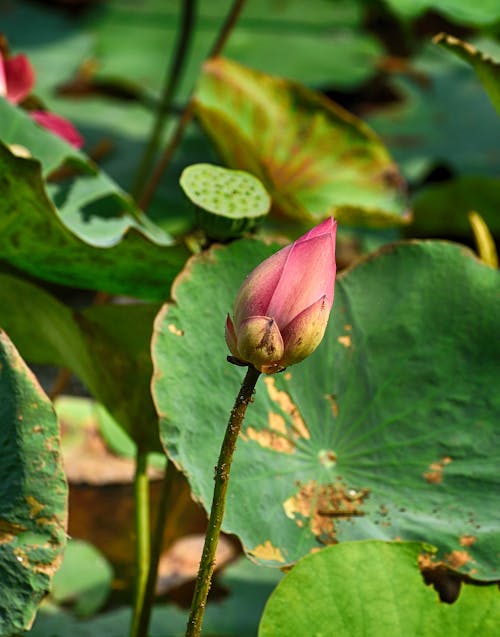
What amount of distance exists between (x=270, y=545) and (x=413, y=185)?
146 centimetres

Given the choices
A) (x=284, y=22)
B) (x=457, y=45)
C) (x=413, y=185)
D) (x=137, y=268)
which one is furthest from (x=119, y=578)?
(x=284, y=22)

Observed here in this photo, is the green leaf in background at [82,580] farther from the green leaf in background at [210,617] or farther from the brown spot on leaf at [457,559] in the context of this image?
the brown spot on leaf at [457,559]

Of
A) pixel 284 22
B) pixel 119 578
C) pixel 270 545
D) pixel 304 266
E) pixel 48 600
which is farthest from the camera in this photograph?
pixel 284 22

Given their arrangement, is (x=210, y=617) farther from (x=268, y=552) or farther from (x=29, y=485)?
(x=29, y=485)

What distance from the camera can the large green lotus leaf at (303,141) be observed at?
1.42 m

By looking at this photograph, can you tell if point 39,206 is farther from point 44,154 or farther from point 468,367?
point 468,367

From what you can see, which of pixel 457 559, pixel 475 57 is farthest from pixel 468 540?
pixel 475 57

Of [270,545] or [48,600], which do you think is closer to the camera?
[270,545]

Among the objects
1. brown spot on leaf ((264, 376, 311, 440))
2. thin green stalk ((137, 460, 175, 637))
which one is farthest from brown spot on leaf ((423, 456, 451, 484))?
thin green stalk ((137, 460, 175, 637))

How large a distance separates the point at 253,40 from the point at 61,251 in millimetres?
1570

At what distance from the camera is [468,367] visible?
857 mm

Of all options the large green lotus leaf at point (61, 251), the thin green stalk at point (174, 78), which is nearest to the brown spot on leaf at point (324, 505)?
the large green lotus leaf at point (61, 251)

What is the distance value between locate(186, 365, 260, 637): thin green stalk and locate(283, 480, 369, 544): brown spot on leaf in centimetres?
20

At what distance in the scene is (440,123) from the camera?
2.24 meters
